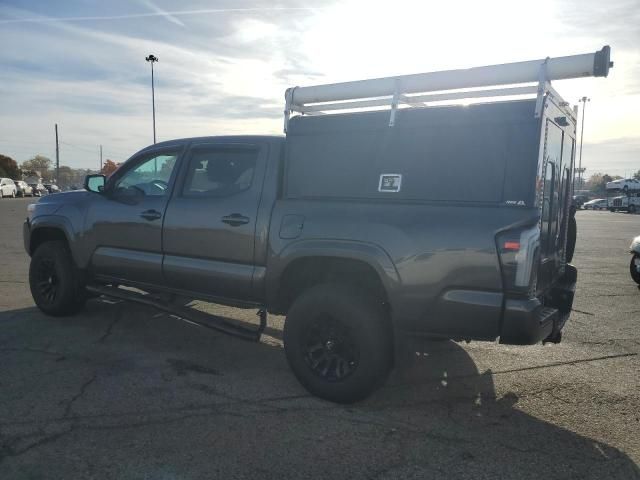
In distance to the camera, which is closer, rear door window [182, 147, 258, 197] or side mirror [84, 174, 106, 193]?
rear door window [182, 147, 258, 197]

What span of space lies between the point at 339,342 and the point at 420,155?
1455 millimetres

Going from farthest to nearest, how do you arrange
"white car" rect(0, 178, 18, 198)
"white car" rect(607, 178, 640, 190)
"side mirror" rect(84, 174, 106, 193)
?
"white car" rect(607, 178, 640, 190) → "white car" rect(0, 178, 18, 198) → "side mirror" rect(84, 174, 106, 193)

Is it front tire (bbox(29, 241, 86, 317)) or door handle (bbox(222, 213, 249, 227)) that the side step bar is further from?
door handle (bbox(222, 213, 249, 227))

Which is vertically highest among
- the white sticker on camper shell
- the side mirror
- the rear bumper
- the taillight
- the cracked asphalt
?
the white sticker on camper shell

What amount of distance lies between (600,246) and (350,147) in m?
14.1

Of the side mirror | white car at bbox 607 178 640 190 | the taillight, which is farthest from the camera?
white car at bbox 607 178 640 190

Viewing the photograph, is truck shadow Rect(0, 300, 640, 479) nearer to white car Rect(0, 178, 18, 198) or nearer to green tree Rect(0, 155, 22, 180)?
white car Rect(0, 178, 18, 198)

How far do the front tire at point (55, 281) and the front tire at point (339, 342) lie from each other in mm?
2996

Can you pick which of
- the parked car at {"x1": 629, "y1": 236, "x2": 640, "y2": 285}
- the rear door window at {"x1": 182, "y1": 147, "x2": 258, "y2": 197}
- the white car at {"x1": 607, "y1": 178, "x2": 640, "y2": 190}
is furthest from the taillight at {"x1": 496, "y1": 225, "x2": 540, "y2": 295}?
the white car at {"x1": 607, "y1": 178, "x2": 640, "y2": 190}

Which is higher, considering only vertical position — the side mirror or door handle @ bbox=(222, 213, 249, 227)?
the side mirror

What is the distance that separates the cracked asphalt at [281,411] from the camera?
121 inches

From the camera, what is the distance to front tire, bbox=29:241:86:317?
5.86 meters

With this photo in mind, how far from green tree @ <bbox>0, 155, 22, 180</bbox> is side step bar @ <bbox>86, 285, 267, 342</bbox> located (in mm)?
82224

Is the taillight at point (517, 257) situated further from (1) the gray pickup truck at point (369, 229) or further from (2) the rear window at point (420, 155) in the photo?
(2) the rear window at point (420, 155)
